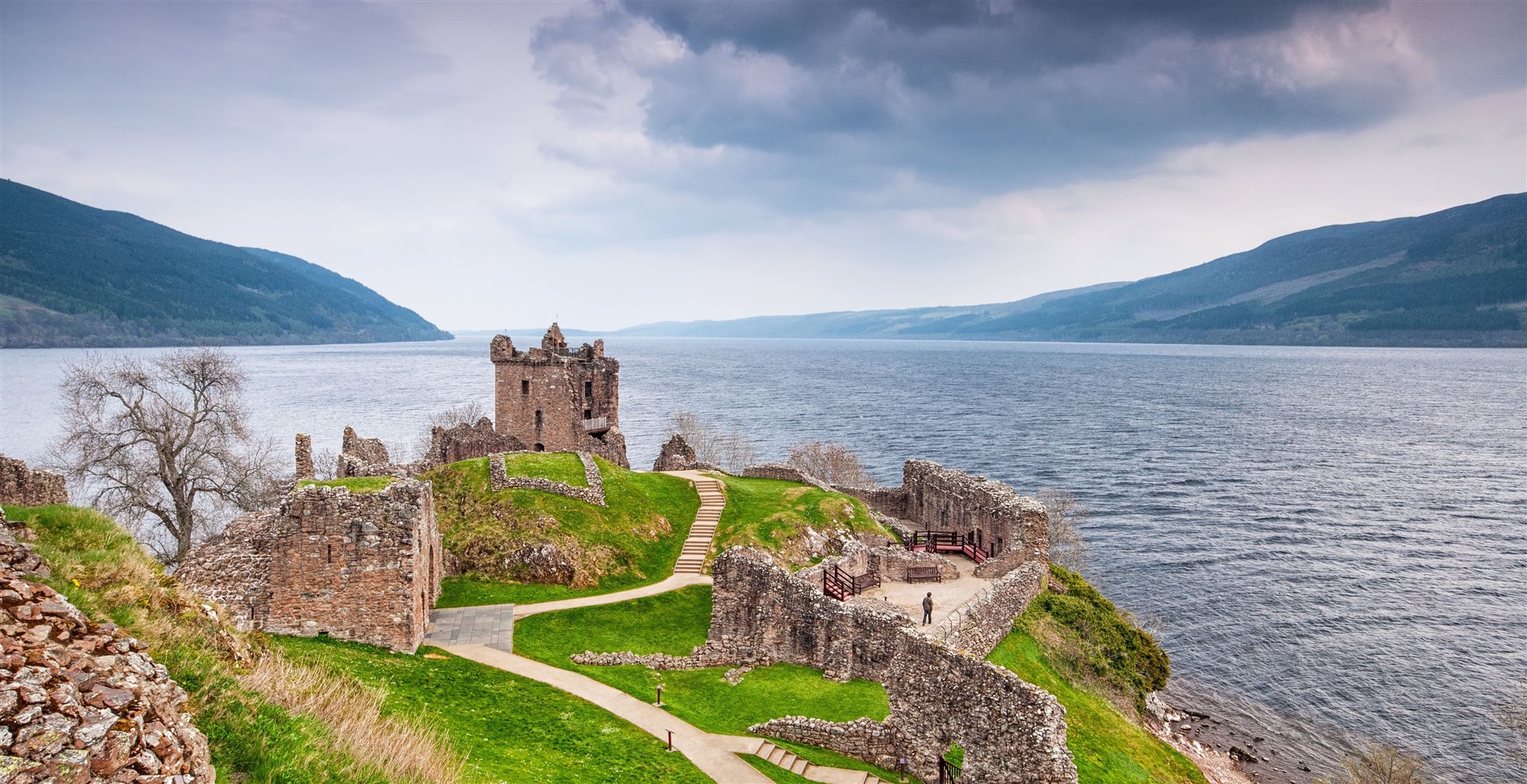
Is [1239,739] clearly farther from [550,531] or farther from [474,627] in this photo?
[474,627]

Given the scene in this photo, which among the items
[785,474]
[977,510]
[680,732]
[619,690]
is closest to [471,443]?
[785,474]

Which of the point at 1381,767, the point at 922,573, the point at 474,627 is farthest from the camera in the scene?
the point at 922,573

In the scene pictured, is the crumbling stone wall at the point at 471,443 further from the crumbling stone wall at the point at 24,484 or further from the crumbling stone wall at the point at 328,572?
the crumbling stone wall at the point at 24,484

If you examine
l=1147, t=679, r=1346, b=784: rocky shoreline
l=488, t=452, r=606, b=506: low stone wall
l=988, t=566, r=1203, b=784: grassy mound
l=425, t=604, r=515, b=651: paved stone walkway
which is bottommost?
l=1147, t=679, r=1346, b=784: rocky shoreline

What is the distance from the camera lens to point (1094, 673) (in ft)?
115

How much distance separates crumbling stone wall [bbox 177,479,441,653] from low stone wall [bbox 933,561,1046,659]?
18.3 metres

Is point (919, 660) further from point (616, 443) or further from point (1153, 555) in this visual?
point (1153, 555)

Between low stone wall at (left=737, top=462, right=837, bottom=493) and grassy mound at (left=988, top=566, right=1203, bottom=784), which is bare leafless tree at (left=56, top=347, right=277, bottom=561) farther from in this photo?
grassy mound at (left=988, top=566, right=1203, bottom=784)

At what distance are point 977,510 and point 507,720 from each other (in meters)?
28.8

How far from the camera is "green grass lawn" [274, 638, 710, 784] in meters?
18.1

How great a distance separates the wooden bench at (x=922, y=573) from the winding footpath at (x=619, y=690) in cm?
967

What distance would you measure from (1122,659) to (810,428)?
9195 centimetres

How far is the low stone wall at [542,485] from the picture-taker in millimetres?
38156

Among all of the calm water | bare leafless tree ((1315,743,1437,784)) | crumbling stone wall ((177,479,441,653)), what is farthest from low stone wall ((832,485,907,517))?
crumbling stone wall ((177,479,441,653))
